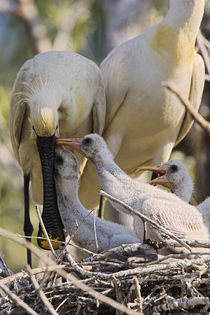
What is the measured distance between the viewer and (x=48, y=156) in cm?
580

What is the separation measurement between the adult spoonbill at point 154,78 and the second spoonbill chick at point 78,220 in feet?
3.73

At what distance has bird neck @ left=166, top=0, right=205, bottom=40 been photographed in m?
6.42

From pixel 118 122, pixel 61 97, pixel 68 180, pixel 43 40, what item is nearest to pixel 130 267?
pixel 68 180

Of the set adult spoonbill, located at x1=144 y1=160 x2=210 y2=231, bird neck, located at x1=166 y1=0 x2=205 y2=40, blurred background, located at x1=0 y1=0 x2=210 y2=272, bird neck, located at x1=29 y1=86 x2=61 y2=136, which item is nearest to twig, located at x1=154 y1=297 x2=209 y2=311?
adult spoonbill, located at x1=144 y1=160 x2=210 y2=231

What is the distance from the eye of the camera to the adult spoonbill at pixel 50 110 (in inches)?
229

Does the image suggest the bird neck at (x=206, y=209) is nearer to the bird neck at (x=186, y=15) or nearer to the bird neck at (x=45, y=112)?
the bird neck at (x=45, y=112)

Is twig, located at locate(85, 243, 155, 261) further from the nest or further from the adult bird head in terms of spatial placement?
the adult bird head

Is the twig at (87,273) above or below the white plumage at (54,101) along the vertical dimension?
below

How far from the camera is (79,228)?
526cm

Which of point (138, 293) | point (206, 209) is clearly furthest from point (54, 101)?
point (138, 293)

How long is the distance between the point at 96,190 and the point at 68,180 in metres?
1.65

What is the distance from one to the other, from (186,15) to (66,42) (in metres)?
7.01

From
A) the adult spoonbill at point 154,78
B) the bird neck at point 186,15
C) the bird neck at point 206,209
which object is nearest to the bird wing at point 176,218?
the bird neck at point 206,209

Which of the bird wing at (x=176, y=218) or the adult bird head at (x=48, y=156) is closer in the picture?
the bird wing at (x=176, y=218)
